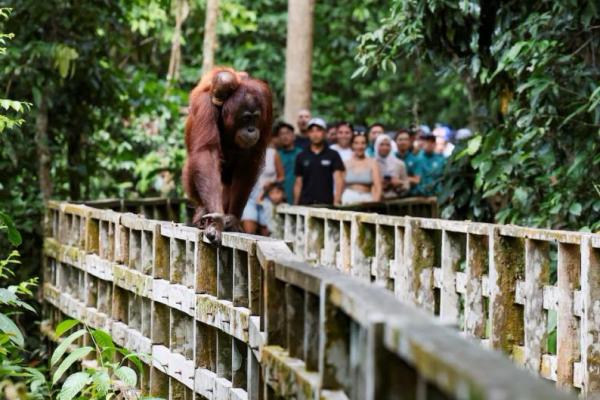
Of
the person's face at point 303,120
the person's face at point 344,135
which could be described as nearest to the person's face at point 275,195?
the person's face at point 344,135

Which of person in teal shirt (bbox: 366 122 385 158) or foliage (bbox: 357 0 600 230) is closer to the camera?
foliage (bbox: 357 0 600 230)

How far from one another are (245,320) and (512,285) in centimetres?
163

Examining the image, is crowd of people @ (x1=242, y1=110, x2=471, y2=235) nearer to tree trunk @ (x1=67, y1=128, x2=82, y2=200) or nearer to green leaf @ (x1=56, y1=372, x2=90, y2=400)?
tree trunk @ (x1=67, y1=128, x2=82, y2=200)

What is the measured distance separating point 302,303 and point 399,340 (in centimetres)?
→ 175

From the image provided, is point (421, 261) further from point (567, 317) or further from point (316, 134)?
point (316, 134)

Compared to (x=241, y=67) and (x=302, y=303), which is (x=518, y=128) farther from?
(x=241, y=67)

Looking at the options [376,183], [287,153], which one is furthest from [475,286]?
[287,153]

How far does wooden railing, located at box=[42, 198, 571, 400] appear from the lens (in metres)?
2.73

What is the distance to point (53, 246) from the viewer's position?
1132 centimetres

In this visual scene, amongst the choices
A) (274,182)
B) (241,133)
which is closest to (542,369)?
(241,133)

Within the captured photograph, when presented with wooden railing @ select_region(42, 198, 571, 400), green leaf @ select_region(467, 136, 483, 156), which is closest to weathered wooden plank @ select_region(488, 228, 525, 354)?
wooden railing @ select_region(42, 198, 571, 400)

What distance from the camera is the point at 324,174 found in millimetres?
13070

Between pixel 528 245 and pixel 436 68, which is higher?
pixel 436 68

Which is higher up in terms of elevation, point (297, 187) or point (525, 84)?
point (525, 84)
